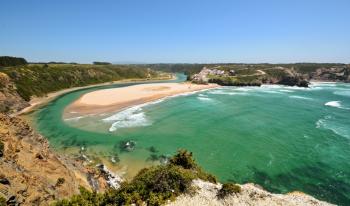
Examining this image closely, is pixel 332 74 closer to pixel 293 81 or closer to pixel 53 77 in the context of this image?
pixel 293 81

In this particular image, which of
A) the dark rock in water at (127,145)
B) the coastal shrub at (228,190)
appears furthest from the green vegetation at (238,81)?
the coastal shrub at (228,190)

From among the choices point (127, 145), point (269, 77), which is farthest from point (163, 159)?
point (269, 77)

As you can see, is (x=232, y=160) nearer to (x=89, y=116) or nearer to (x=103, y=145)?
(x=103, y=145)

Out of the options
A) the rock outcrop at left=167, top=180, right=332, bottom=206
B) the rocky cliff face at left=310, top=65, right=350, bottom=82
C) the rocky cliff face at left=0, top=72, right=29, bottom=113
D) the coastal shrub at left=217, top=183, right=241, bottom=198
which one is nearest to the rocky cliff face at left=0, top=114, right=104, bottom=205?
the rock outcrop at left=167, top=180, right=332, bottom=206

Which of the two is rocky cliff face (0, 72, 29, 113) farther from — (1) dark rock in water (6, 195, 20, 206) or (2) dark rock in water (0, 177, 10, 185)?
(1) dark rock in water (6, 195, 20, 206)

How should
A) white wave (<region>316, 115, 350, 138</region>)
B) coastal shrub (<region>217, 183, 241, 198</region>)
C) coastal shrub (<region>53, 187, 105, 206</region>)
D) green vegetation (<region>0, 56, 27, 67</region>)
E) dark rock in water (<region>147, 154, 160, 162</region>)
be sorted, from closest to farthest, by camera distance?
coastal shrub (<region>53, 187, 105, 206</region>), coastal shrub (<region>217, 183, 241, 198</region>), dark rock in water (<region>147, 154, 160, 162</region>), white wave (<region>316, 115, 350, 138</region>), green vegetation (<region>0, 56, 27, 67</region>)
